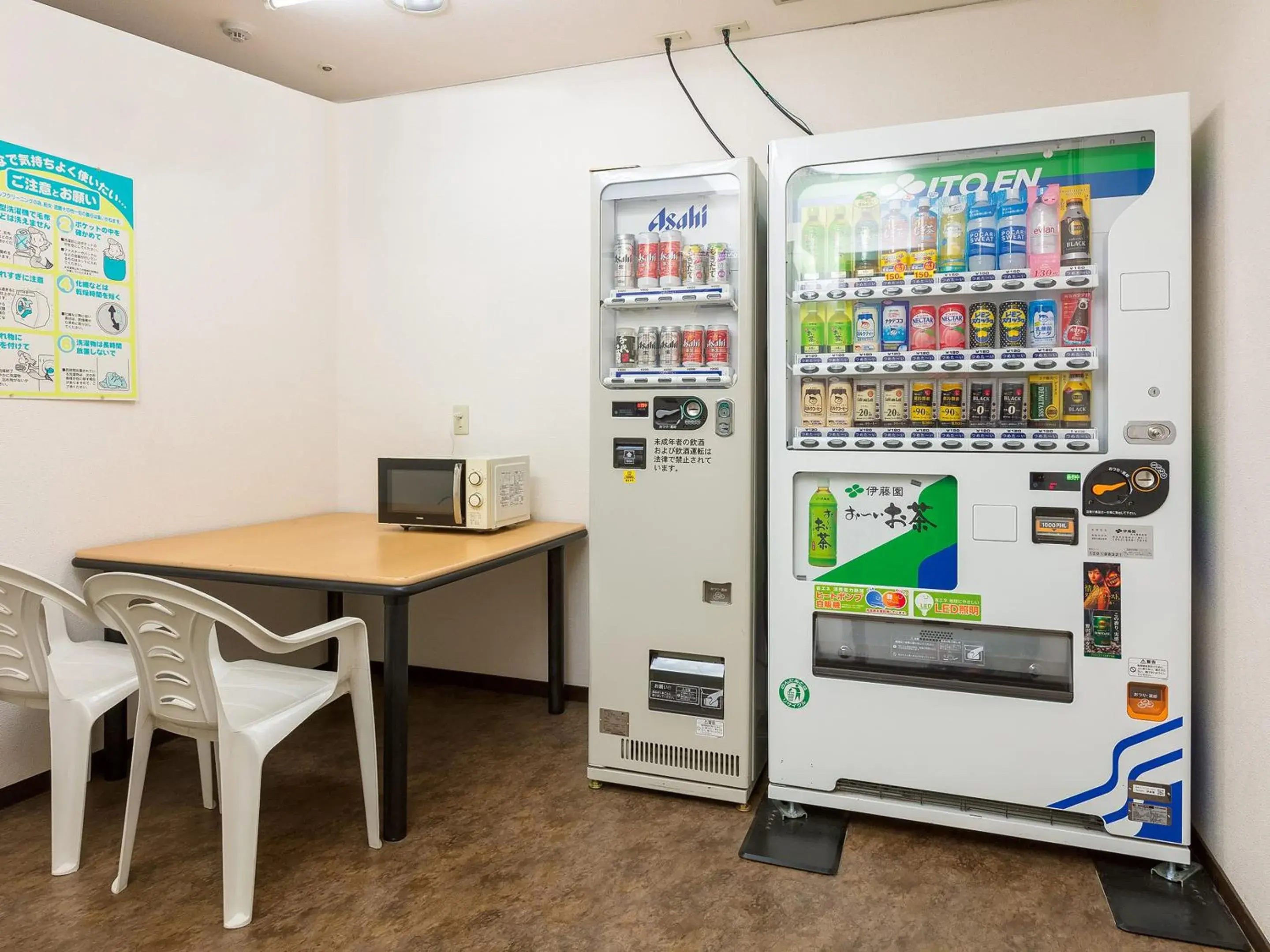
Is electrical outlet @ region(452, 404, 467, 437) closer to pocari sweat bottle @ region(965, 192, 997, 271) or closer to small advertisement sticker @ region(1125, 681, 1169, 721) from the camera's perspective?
pocari sweat bottle @ region(965, 192, 997, 271)

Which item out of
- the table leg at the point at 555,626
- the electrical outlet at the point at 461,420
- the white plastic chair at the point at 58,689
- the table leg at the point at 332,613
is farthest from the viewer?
the table leg at the point at 332,613

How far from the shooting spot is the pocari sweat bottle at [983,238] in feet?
7.36

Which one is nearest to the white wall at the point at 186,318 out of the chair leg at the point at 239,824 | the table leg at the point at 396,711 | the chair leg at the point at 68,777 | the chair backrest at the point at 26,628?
the chair backrest at the point at 26,628

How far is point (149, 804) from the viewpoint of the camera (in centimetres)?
254

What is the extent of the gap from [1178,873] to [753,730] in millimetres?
1158

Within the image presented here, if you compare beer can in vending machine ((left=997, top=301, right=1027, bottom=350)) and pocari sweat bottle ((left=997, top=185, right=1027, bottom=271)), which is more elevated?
pocari sweat bottle ((left=997, top=185, right=1027, bottom=271))

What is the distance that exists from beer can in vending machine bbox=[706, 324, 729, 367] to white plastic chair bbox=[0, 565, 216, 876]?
1.87m

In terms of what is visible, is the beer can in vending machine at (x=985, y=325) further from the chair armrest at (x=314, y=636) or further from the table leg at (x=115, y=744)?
the table leg at (x=115, y=744)

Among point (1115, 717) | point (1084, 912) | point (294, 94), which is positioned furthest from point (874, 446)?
point (294, 94)

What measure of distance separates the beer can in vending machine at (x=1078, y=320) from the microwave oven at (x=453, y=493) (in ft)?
6.36

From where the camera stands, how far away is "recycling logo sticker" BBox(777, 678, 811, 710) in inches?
94.2

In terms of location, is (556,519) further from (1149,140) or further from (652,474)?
(1149,140)

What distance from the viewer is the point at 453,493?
3029 millimetres

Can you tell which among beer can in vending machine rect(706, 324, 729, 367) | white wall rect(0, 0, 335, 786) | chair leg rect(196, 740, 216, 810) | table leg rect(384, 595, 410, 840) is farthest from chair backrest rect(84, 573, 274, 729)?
beer can in vending machine rect(706, 324, 729, 367)
